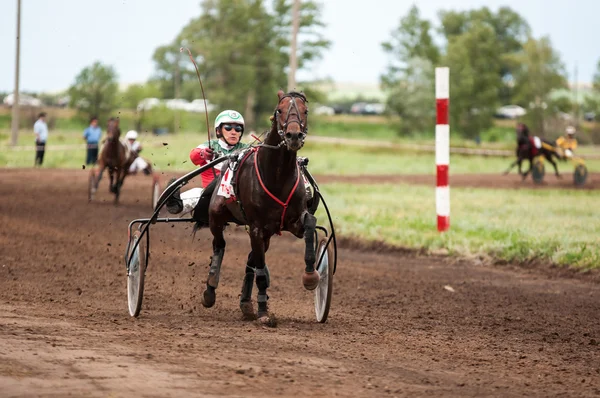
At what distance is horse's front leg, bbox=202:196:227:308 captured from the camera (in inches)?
330

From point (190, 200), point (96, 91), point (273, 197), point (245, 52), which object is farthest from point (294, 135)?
point (245, 52)

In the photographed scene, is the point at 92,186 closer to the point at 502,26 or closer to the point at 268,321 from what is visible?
the point at 268,321

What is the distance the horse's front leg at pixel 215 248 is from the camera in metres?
8.39

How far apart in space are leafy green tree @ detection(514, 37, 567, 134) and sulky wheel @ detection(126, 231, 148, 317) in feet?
243

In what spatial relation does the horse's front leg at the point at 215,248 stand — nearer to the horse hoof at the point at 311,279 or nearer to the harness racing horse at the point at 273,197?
the harness racing horse at the point at 273,197

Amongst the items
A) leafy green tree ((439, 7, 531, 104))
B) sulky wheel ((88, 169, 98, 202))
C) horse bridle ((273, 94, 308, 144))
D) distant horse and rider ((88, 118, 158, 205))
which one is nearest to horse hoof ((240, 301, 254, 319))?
horse bridle ((273, 94, 308, 144))

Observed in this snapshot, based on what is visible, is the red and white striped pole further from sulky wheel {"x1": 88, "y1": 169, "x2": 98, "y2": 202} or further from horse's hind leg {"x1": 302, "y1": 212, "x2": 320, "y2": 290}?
sulky wheel {"x1": 88, "y1": 169, "x2": 98, "y2": 202}

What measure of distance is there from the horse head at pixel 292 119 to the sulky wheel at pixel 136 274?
1877 mm

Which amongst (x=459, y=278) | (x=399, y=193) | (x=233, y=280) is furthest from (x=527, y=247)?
(x=399, y=193)

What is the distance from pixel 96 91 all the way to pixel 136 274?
189 feet

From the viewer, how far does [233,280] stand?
11250 millimetres

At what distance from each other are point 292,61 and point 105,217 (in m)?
15.7

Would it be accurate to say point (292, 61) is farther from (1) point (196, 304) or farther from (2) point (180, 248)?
(1) point (196, 304)

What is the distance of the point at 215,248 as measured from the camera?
8633mm
